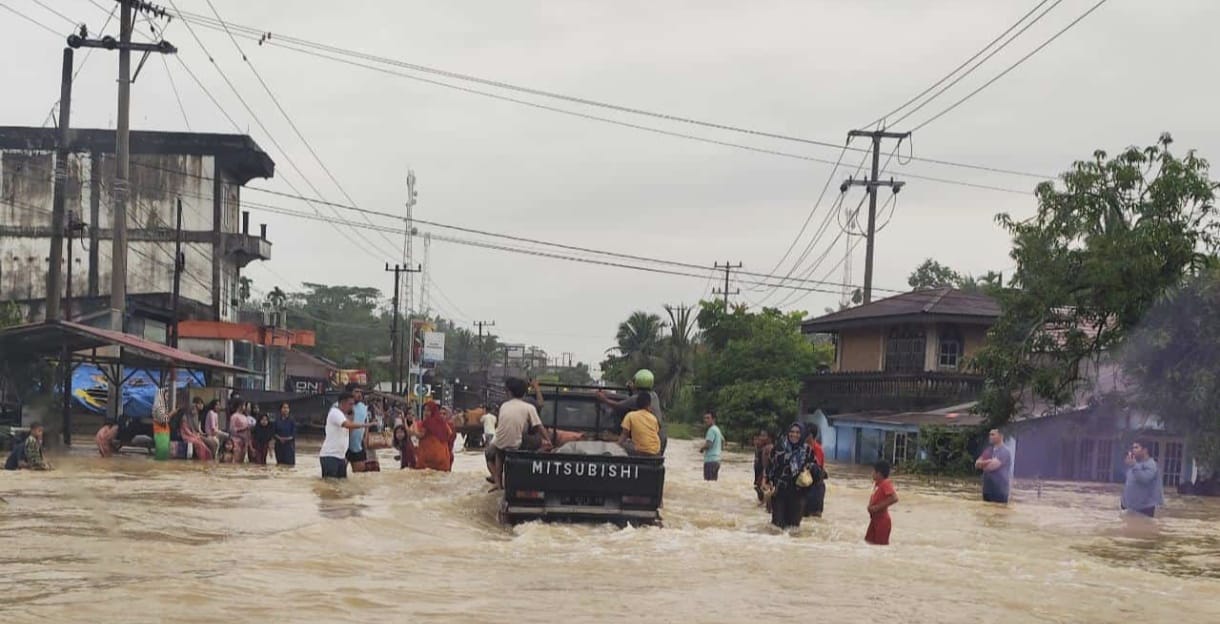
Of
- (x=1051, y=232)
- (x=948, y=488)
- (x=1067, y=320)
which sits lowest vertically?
(x=948, y=488)

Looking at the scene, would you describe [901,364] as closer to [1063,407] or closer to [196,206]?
[1063,407]

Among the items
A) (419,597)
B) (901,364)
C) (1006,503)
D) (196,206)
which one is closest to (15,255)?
(196,206)

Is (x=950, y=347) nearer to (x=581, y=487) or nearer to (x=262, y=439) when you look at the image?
(x=262, y=439)

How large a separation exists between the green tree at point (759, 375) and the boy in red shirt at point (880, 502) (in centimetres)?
3976

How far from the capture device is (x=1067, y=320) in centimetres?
2998

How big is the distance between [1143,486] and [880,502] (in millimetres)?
7660

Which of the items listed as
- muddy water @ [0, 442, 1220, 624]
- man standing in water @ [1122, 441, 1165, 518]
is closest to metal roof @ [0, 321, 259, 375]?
muddy water @ [0, 442, 1220, 624]

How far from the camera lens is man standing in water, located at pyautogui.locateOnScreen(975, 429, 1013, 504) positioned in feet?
68.6

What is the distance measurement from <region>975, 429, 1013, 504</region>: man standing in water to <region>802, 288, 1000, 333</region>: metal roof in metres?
19.4

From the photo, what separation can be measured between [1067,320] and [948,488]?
4711 millimetres

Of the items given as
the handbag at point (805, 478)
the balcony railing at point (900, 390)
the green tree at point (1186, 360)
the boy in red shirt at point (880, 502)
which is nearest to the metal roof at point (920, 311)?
the balcony railing at point (900, 390)

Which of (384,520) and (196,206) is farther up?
(196,206)

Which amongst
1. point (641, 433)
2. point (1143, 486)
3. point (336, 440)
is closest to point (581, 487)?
point (641, 433)

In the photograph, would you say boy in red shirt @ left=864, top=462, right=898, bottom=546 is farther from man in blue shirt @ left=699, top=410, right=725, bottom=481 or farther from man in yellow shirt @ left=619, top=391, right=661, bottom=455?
man in blue shirt @ left=699, top=410, right=725, bottom=481
